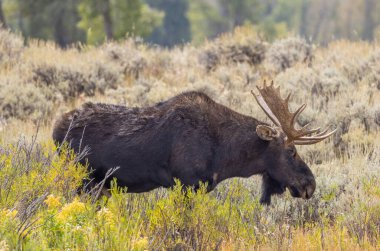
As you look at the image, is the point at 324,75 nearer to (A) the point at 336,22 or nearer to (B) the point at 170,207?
(B) the point at 170,207

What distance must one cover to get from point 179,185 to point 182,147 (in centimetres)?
87

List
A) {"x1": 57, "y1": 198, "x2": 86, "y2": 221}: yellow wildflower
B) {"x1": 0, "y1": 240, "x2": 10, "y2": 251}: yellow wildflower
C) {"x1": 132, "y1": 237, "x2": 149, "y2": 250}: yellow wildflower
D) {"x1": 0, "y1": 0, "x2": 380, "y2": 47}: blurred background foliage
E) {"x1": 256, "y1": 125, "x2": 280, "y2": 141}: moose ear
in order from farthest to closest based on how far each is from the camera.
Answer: {"x1": 0, "y1": 0, "x2": 380, "y2": 47}: blurred background foliage → {"x1": 256, "y1": 125, "x2": 280, "y2": 141}: moose ear → {"x1": 57, "y1": 198, "x2": 86, "y2": 221}: yellow wildflower → {"x1": 132, "y1": 237, "x2": 149, "y2": 250}: yellow wildflower → {"x1": 0, "y1": 240, "x2": 10, "y2": 251}: yellow wildflower

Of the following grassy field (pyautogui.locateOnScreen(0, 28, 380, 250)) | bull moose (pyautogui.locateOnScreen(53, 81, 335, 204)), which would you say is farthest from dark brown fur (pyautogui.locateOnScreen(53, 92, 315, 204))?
grassy field (pyautogui.locateOnScreen(0, 28, 380, 250))

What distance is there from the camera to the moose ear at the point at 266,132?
24.8 feet

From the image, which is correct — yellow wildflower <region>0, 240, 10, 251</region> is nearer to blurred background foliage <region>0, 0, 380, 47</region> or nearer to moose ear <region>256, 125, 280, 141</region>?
moose ear <region>256, 125, 280, 141</region>

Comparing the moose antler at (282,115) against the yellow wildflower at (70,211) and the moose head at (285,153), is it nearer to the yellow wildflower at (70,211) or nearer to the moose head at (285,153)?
the moose head at (285,153)

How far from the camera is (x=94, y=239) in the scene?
5.23 m

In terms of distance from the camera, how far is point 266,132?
761 cm

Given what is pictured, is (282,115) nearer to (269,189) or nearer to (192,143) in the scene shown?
(269,189)

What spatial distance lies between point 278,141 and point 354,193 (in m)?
1.38

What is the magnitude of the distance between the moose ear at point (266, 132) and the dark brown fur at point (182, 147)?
104 mm

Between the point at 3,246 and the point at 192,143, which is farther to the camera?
the point at 192,143

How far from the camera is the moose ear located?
755 cm

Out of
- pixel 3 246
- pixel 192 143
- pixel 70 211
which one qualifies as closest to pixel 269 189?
pixel 192 143
